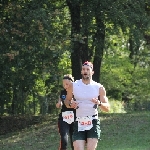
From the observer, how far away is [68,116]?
9.07 metres

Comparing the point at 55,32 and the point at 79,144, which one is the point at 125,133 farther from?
the point at 79,144

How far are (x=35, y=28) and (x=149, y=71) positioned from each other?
24342 mm

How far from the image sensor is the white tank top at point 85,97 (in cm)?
672

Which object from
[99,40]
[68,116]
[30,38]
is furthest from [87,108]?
[99,40]

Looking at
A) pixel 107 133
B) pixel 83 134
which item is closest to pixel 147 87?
pixel 107 133

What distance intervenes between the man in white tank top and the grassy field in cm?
490

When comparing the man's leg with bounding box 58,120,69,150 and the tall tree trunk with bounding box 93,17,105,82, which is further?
the tall tree trunk with bounding box 93,17,105,82

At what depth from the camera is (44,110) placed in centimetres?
2691

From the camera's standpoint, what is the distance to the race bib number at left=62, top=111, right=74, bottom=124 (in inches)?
355

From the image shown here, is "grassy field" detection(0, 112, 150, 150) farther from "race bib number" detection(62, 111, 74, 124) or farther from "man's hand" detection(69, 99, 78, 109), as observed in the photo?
"man's hand" detection(69, 99, 78, 109)

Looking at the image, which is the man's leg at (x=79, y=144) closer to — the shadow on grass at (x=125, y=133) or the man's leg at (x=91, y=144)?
the man's leg at (x=91, y=144)

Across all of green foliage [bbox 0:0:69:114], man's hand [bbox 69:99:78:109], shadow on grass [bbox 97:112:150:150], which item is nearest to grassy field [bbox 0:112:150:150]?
shadow on grass [bbox 97:112:150:150]

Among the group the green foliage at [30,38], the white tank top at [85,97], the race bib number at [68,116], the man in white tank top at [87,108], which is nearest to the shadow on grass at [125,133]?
the green foliage at [30,38]

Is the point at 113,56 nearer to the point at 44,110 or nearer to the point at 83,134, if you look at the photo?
the point at 44,110
